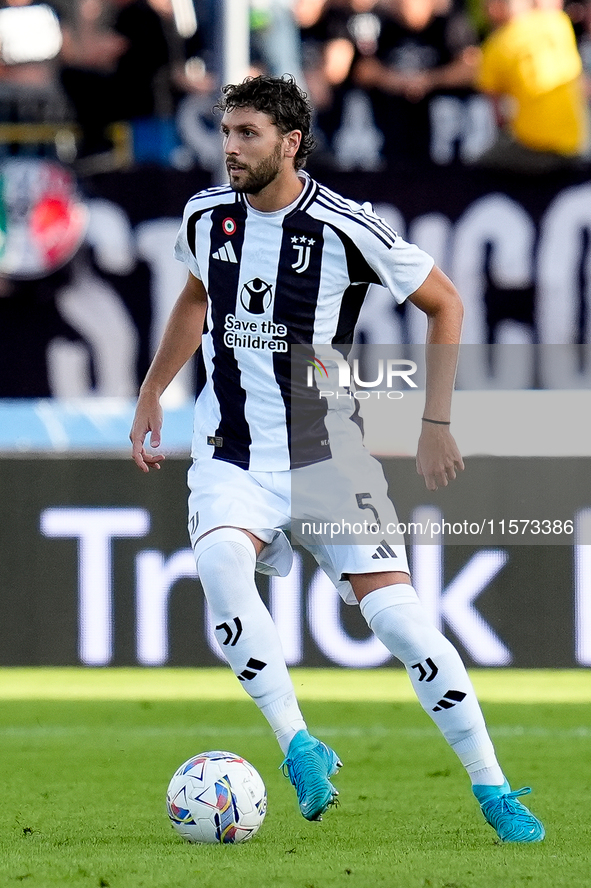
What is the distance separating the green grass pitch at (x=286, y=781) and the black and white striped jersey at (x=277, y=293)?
3.83ft

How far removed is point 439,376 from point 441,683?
91cm

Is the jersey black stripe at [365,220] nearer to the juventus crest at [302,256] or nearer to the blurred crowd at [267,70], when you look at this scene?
the juventus crest at [302,256]

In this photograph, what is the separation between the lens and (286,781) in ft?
18.8

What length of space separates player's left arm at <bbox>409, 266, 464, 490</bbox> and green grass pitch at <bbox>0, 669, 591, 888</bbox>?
42.6 inches

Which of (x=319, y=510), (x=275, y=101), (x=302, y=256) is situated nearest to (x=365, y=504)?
(x=319, y=510)

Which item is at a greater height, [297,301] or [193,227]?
[193,227]

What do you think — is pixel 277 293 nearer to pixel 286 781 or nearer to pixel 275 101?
pixel 275 101

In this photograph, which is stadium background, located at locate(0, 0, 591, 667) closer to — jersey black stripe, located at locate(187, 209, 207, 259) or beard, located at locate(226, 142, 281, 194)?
jersey black stripe, located at locate(187, 209, 207, 259)

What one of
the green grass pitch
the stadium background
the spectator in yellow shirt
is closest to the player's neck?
the green grass pitch

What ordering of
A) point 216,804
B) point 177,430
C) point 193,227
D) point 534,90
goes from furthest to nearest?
point 534,90 < point 177,430 < point 193,227 < point 216,804

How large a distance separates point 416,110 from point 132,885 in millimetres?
7734

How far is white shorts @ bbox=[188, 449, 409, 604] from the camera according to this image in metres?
4.54

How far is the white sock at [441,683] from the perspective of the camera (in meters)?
4.39

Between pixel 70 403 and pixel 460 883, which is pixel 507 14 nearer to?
pixel 70 403
